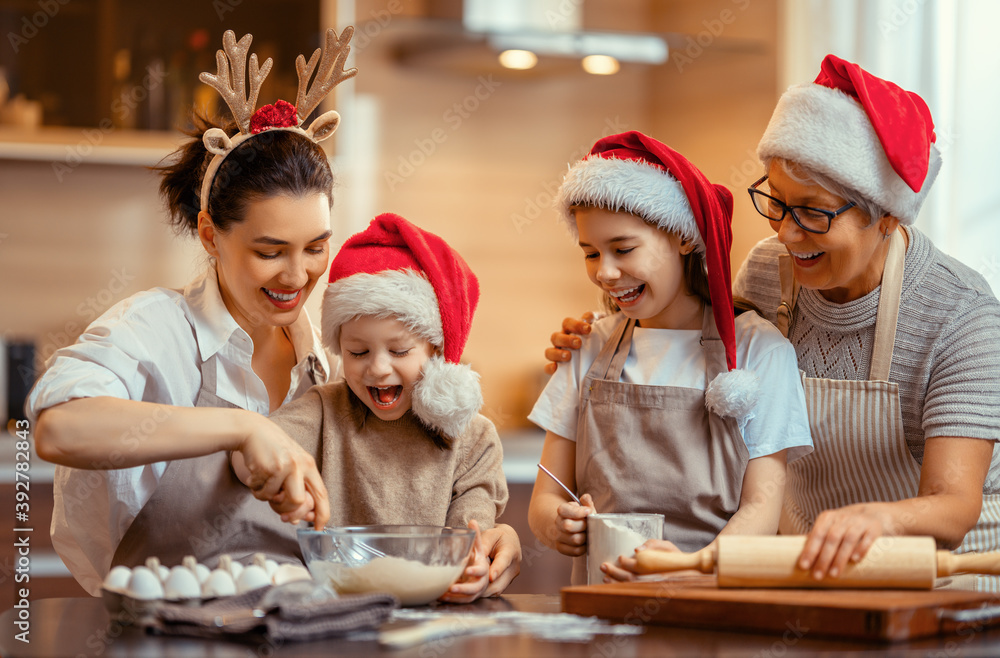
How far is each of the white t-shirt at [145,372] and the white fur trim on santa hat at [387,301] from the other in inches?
7.5

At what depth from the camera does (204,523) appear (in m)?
1.33

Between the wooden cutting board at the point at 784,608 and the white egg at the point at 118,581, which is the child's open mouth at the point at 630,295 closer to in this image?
the wooden cutting board at the point at 784,608

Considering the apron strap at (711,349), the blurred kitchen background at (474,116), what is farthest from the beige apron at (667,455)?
the blurred kitchen background at (474,116)

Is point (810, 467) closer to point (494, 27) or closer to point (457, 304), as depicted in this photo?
point (457, 304)

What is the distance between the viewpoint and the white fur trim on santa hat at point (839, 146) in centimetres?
133

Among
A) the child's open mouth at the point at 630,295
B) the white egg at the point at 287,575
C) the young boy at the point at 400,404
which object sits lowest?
the white egg at the point at 287,575

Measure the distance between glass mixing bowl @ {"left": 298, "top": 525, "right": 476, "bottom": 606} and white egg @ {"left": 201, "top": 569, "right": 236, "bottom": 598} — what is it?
106 millimetres

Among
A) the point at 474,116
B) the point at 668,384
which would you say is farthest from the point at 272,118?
the point at 474,116

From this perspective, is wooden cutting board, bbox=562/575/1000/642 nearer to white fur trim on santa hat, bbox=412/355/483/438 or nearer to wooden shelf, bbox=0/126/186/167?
white fur trim on santa hat, bbox=412/355/483/438

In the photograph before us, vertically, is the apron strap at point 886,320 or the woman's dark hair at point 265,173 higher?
the woman's dark hair at point 265,173

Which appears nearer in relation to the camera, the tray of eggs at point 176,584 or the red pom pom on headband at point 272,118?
the tray of eggs at point 176,584

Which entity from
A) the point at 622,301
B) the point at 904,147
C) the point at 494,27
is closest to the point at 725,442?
the point at 622,301

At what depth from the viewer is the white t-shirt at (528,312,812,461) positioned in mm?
1332

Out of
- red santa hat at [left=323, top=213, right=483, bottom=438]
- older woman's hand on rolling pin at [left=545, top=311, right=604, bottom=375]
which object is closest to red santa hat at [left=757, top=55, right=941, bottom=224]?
older woman's hand on rolling pin at [left=545, top=311, right=604, bottom=375]
